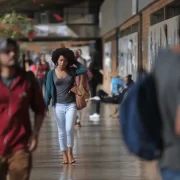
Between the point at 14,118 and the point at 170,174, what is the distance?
1.66 m

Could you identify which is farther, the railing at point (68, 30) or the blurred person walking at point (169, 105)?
the railing at point (68, 30)

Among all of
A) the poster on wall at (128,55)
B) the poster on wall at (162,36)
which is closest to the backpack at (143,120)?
the poster on wall at (162,36)

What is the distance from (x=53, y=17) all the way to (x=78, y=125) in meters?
30.2

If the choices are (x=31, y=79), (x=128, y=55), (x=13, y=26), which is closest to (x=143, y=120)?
(x=31, y=79)

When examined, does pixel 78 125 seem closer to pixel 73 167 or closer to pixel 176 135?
pixel 73 167

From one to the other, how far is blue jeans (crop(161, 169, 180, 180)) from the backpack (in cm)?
14

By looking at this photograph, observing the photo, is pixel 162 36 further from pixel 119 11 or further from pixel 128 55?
pixel 119 11

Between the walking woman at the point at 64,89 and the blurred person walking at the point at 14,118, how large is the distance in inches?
173

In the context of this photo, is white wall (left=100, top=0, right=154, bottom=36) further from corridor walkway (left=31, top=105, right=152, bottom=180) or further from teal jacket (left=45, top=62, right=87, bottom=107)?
teal jacket (left=45, top=62, right=87, bottom=107)

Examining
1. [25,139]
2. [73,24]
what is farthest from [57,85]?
[73,24]

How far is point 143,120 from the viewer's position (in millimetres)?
4023

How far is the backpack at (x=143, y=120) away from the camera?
13.2 feet

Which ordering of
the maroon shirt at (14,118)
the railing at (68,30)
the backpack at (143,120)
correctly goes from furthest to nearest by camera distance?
the railing at (68,30) → the maroon shirt at (14,118) → the backpack at (143,120)

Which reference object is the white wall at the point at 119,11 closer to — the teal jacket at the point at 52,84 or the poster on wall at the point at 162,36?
the poster on wall at the point at 162,36
